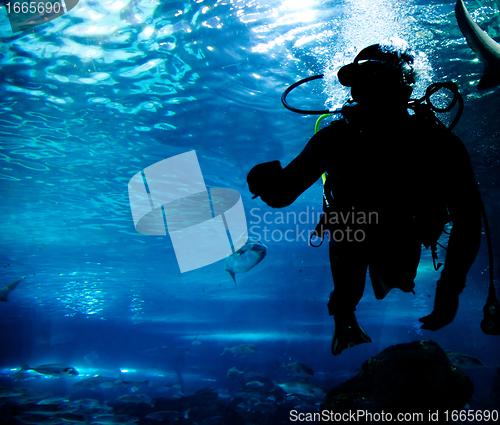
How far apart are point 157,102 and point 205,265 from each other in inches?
770

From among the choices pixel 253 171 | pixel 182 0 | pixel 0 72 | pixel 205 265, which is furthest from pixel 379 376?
pixel 205 265

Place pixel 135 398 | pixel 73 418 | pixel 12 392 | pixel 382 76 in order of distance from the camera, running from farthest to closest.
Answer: pixel 12 392
pixel 135 398
pixel 73 418
pixel 382 76

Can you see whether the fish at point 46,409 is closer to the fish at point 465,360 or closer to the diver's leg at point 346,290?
the diver's leg at point 346,290

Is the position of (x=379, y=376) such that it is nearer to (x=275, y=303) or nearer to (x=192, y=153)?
(x=192, y=153)

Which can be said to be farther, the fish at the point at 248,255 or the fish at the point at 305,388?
the fish at the point at 305,388

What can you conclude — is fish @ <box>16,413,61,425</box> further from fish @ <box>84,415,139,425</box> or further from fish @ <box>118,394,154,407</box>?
fish @ <box>118,394,154,407</box>

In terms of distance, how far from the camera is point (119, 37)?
6801 millimetres

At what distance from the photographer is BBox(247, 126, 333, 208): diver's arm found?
78.9 inches

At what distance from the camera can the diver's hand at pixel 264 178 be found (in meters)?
2.00

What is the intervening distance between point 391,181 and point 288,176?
86 cm

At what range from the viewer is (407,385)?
19.9ft

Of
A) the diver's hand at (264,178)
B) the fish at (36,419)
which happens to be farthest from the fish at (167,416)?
the diver's hand at (264,178)

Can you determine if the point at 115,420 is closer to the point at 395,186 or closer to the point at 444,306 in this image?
the point at 444,306

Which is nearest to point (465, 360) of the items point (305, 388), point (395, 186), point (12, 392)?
point (305, 388)
